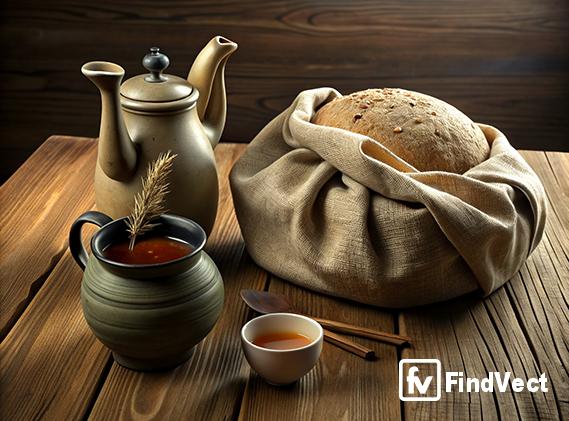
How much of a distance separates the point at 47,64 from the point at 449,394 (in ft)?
6.29

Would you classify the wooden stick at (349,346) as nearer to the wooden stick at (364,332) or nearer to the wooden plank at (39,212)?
the wooden stick at (364,332)

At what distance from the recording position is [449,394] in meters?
0.94

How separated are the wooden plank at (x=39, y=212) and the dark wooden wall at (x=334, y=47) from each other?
2.61 feet

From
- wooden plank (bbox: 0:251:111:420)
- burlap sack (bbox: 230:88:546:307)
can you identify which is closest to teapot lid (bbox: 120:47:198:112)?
burlap sack (bbox: 230:88:546:307)

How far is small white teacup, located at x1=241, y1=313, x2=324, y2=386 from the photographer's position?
35.8 inches

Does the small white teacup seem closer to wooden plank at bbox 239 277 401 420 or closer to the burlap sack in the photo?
wooden plank at bbox 239 277 401 420

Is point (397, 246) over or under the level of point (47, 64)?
over

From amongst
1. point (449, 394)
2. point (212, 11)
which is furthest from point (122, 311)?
point (212, 11)

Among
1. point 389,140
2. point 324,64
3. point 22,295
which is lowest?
point 324,64

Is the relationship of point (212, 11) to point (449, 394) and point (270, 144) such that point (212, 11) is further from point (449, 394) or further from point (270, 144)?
point (449, 394)

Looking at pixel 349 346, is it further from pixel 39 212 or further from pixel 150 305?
pixel 39 212

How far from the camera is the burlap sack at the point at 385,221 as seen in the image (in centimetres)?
110

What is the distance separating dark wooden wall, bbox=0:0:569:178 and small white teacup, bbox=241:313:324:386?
1.55 m

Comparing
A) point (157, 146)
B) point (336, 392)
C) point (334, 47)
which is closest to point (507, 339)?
point (336, 392)
